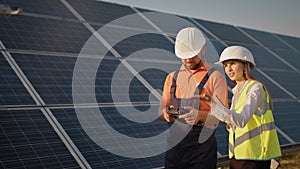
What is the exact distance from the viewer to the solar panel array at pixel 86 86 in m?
5.59

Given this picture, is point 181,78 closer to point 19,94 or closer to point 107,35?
point 19,94

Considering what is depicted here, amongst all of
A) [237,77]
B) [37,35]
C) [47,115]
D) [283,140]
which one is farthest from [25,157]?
[283,140]

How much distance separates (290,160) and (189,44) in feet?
18.0

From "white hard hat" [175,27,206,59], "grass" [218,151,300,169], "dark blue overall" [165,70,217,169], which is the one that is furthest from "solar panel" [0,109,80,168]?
"grass" [218,151,300,169]

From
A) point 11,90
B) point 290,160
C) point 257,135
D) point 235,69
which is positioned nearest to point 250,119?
point 257,135

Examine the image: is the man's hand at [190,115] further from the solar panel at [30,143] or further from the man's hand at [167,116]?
the solar panel at [30,143]

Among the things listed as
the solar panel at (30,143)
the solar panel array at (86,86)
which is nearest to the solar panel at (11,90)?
the solar panel array at (86,86)

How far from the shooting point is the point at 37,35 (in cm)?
812

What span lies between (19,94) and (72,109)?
32.7 inches

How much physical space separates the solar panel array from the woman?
2.17 metres

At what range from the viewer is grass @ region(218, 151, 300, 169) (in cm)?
803

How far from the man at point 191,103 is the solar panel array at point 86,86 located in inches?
70.0

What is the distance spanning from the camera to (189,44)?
396 cm

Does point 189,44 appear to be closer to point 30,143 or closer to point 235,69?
point 235,69
